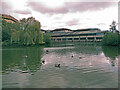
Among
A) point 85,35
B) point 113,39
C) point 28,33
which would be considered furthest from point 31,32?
point 85,35

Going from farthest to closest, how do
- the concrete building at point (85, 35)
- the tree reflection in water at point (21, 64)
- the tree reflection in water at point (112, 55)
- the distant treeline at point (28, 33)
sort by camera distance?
the concrete building at point (85, 35), the distant treeline at point (28, 33), the tree reflection in water at point (112, 55), the tree reflection in water at point (21, 64)

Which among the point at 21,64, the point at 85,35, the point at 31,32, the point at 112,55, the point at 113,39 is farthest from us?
the point at 85,35

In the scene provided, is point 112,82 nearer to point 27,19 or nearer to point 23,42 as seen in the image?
point 23,42

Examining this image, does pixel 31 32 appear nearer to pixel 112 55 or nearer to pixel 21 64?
pixel 112 55

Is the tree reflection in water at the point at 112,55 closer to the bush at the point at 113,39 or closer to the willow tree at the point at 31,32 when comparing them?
the bush at the point at 113,39

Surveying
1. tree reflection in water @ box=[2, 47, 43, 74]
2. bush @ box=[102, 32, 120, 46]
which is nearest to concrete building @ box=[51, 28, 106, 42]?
bush @ box=[102, 32, 120, 46]

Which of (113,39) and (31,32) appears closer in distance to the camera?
(113,39)

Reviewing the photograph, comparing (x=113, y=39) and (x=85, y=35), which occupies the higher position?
(x=85, y=35)

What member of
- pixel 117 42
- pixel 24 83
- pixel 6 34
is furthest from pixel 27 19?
pixel 24 83

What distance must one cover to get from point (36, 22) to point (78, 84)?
189 feet

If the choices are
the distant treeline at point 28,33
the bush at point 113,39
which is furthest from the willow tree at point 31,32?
the bush at point 113,39

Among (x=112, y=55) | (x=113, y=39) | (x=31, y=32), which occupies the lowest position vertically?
(x=112, y=55)

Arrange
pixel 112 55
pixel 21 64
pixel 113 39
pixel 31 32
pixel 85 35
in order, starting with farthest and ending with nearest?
pixel 85 35 → pixel 31 32 → pixel 113 39 → pixel 112 55 → pixel 21 64

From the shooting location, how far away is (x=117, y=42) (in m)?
58.0
